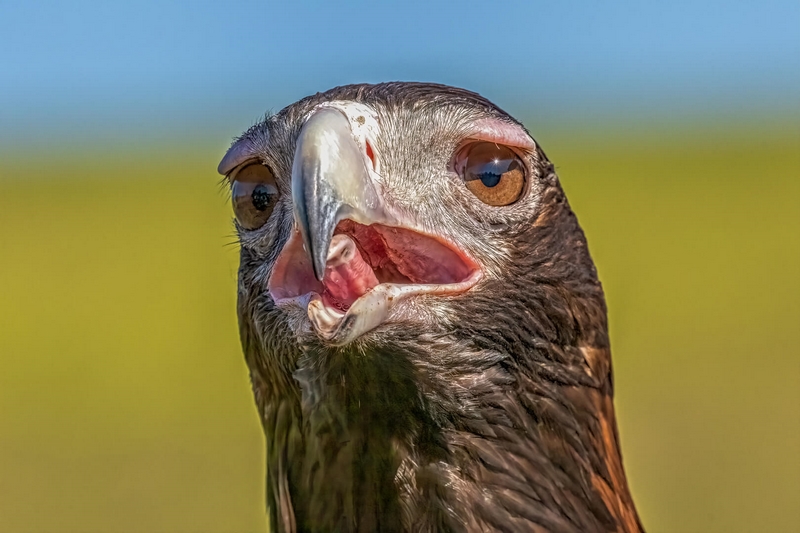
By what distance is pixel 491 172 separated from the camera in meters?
2.83

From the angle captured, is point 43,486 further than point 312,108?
Yes

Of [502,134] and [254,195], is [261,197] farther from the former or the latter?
[502,134]

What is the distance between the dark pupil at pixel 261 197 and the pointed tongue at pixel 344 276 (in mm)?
429

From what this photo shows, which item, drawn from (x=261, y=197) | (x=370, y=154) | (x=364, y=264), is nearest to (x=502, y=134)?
(x=370, y=154)

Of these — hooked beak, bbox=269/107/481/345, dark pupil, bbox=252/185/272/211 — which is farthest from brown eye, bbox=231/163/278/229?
hooked beak, bbox=269/107/481/345

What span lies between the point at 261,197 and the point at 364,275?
53 cm

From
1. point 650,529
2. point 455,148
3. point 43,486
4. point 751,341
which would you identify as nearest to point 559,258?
point 455,148

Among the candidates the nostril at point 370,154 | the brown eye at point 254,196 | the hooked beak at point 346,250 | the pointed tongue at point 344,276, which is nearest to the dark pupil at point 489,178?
the hooked beak at point 346,250

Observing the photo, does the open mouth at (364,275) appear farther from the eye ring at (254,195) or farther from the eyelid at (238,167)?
the eyelid at (238,167)

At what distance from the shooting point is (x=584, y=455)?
3.11m

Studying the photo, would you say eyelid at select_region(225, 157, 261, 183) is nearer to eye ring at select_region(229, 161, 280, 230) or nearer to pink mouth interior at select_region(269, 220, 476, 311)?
eye ring at select_region(229, 161, 280, 230)

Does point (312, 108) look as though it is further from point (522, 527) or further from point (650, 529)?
point (650, 529)

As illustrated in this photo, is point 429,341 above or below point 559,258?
below

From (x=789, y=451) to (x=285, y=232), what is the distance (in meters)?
8.67
